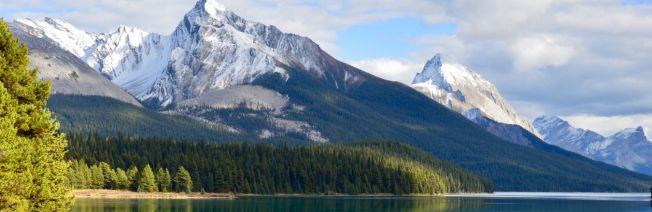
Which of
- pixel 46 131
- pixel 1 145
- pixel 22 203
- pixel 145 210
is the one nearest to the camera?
pixel 1 145

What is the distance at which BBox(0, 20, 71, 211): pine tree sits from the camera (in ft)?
174

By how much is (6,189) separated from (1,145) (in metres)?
3.78

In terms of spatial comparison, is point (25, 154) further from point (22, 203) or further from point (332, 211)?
point (332, 211)

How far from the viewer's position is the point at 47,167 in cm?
5909

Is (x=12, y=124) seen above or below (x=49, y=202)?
above

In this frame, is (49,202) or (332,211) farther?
(332,211)

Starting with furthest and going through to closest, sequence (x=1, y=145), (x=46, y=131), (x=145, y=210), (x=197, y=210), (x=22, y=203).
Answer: (x=197, y=210), (x=145, y=210), (x=46, y=131), (x=22, y=203), (x=1, y=145)

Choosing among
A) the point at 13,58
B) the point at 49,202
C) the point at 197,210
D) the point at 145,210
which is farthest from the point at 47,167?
the point at 197,210

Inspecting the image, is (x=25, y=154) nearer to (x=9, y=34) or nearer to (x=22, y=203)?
(x=22, y=203)

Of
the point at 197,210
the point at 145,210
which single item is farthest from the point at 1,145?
the point at 197,210

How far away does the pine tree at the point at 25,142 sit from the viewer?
53125 mm

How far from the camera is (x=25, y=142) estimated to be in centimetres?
5525

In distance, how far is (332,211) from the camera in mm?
165500

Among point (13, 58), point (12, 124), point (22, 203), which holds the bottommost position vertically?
point (22, 203)
